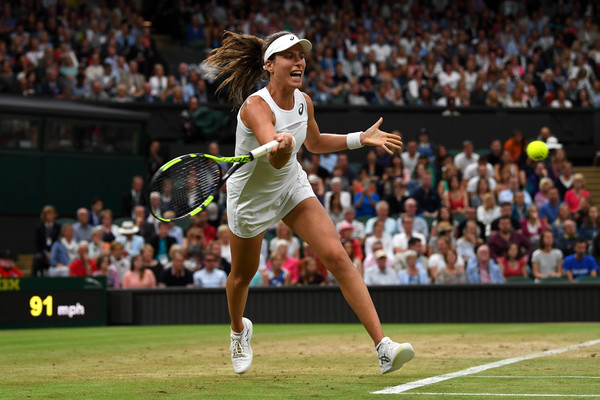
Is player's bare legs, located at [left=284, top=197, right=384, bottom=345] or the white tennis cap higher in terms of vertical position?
the white tennis cap

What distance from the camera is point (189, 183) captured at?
6102mm

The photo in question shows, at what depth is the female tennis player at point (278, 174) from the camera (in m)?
5.98

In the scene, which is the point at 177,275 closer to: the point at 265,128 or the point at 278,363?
the point at 278,363

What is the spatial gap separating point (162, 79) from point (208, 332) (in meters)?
9.17

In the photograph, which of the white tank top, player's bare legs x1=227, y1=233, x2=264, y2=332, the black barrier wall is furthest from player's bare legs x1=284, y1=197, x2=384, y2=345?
the black barrier wall

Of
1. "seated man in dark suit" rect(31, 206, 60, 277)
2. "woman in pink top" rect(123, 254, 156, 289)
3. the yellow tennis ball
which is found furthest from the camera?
"seated man in dark suit" rect(31, 206, 60, 277)

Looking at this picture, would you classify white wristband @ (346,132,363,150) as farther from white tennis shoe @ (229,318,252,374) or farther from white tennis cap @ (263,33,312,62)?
white tennis shoe @ (229,318,252,374)

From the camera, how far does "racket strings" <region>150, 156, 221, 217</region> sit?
19.9 ft

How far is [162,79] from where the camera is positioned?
20422mm

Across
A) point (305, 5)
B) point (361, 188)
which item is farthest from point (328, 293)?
point (305, 5)

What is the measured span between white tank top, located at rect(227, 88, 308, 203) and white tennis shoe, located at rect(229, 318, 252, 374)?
1.05 meters

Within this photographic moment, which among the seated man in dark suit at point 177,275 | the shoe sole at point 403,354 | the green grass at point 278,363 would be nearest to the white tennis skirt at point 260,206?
the green grass at point 278,363

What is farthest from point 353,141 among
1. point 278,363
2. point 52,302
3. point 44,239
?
point 44,239

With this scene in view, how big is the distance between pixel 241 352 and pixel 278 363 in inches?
37.9
